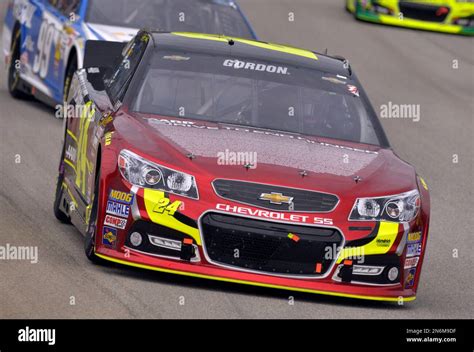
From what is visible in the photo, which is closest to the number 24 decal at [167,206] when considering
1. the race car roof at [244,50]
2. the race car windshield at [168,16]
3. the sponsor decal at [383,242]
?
the sponsor decal at [383,242]

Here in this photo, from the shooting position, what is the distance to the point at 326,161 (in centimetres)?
905

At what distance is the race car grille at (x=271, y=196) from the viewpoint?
8516mm

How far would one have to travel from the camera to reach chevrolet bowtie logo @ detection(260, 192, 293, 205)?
853cm

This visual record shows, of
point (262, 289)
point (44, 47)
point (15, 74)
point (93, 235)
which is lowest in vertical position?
point (15, 74)

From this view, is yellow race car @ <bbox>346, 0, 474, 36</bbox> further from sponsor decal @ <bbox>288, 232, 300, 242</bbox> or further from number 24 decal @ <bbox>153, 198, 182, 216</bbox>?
number 24 decal @ <bbox>153, 198, 182, 216</bbox>

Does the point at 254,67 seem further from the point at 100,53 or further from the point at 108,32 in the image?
the point at 108,32

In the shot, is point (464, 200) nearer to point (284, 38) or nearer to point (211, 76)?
point (211, 76)

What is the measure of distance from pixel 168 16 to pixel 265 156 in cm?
713

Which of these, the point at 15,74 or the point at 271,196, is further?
the point at 15,74

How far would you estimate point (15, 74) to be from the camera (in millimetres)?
17344

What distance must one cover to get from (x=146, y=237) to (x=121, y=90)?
1.72 m

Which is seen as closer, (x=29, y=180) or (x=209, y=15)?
(x=29, y=180)

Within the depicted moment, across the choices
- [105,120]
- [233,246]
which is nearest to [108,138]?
[105,120]
